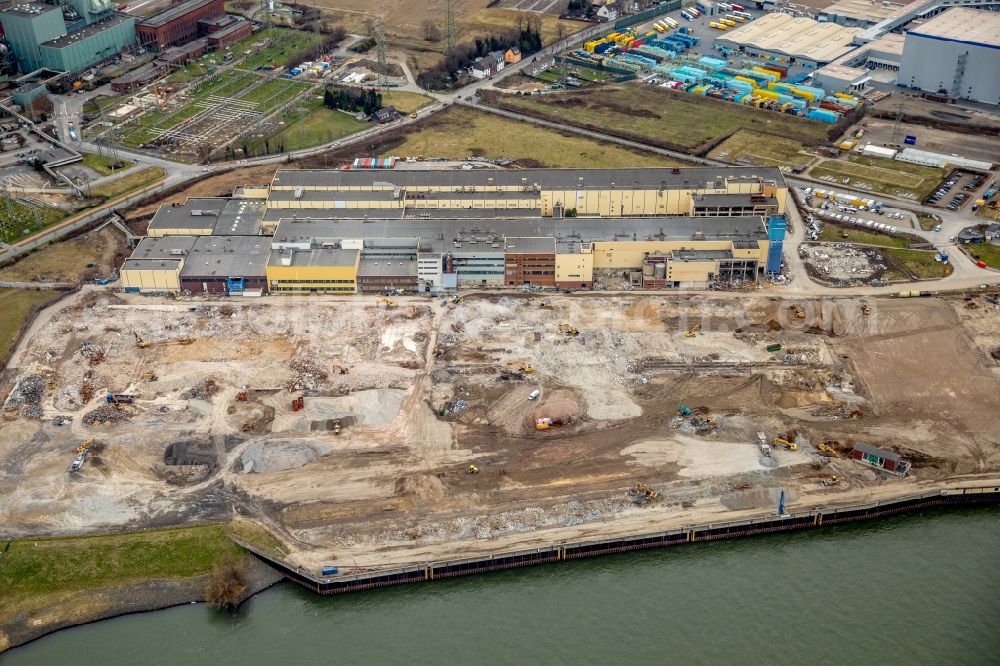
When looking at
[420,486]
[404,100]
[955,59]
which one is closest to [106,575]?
[420,486]

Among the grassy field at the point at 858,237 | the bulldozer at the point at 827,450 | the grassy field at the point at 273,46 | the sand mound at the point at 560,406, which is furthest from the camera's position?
the grassy field at the point at 273,46

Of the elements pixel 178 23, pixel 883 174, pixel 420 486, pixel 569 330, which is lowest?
pixel 420 486

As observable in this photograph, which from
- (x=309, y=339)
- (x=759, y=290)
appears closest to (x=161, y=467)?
(x=309, y=339)

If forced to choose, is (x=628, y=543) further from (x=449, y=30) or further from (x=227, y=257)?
(x=449, y=30)

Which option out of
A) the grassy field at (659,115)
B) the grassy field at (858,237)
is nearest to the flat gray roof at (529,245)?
the grassy field at (858,237)

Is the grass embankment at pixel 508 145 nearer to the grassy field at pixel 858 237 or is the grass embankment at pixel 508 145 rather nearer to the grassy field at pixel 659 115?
the grassy field at pixel 659 115
